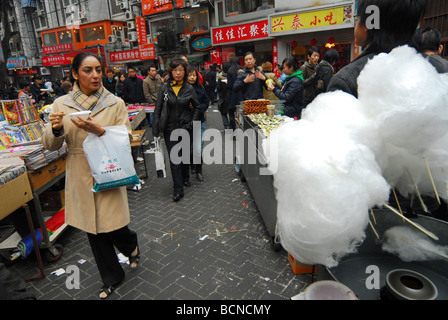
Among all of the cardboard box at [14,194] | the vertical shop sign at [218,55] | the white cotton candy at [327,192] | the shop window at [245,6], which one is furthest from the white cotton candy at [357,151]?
the vertical shop sign at [218,55]

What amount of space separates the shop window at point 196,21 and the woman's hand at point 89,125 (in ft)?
73.3

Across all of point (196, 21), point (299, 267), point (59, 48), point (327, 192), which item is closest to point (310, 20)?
point (196, 21)

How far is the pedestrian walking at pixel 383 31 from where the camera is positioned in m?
1.37

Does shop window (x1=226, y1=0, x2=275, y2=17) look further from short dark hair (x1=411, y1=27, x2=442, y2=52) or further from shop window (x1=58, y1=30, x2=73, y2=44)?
shop window (x1=58, y1=30, x2=73, y2=44)

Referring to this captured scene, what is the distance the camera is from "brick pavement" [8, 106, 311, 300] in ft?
9.22

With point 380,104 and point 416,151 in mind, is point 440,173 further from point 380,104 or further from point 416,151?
point 380,104

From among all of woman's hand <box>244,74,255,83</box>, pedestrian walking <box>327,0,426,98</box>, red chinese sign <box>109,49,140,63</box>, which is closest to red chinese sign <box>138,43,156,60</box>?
red chinese sign <box>109,49,140,63</box>

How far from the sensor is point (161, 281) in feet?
9.73

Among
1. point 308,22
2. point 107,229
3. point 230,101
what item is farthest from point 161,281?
point 308,22

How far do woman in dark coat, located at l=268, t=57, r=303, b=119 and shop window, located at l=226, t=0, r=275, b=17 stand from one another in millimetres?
13661

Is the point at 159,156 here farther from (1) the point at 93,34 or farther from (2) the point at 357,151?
(1) the point at 93,34

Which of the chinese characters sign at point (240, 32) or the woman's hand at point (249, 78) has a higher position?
the chinese characters sign at point (240, 32)

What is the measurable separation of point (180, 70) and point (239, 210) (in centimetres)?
256

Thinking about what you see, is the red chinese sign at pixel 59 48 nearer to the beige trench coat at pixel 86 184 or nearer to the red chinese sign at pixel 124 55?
the red chinese sign at pixel 124 55
